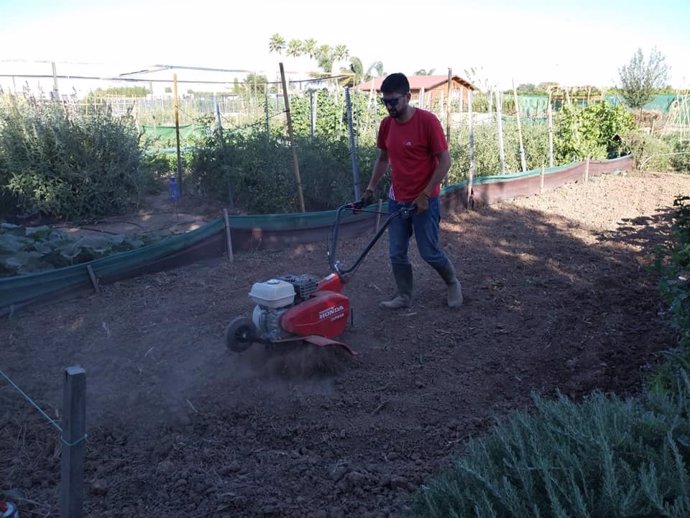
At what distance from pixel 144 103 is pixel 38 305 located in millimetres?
20160

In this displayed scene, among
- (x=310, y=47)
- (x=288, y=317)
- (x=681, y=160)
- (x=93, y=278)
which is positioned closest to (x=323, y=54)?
(x=310, y=47)

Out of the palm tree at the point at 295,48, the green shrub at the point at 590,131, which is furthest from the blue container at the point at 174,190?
the palm tree at the point at 295,48

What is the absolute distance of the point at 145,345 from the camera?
199 inches

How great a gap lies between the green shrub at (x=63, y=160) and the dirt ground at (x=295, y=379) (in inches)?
212

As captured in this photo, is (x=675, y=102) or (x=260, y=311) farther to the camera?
(x=675, y=102)

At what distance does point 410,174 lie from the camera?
211 inches

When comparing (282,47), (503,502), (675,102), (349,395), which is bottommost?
(349,395)

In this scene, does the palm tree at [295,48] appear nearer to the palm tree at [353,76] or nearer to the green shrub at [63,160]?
the palm tree at [353,76]

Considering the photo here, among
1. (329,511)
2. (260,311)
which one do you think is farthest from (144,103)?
(329,511)

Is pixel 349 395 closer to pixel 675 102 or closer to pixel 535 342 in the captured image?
pixel 535 342

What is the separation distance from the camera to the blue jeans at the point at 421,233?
17.6ft

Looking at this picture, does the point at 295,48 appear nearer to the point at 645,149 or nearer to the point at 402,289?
the point at 645,149

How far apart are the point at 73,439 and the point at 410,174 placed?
145 inches

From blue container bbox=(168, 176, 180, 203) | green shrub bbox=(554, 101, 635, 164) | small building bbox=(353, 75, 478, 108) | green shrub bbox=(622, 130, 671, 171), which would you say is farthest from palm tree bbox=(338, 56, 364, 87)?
green shrub bbox=(622, 130, 671, 171)
